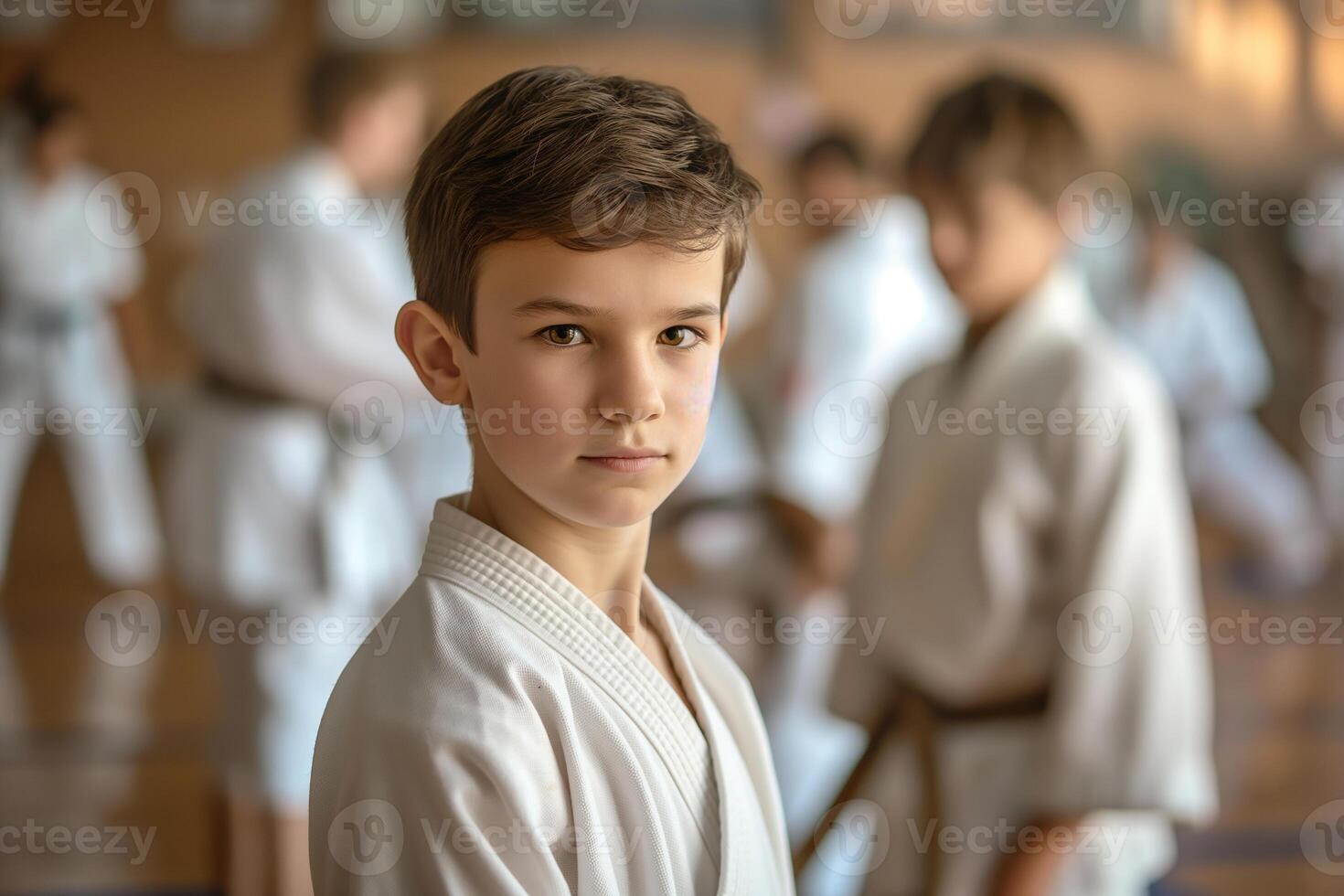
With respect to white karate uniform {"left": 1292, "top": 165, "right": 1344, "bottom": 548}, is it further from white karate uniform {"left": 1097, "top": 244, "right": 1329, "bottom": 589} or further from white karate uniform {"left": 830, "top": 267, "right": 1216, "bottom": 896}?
white karate uniform {"left": 830, "top": 267, "right": 1216, "bottom": 896}

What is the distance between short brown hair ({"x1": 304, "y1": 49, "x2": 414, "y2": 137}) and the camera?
2539mm

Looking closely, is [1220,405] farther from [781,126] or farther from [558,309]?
[558,309]

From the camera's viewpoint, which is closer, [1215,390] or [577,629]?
[577,629]

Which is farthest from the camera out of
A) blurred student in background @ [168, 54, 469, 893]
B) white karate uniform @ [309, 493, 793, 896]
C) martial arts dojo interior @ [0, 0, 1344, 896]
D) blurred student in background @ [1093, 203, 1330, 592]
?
blurred student in background @ [1093, 203, 1330, 592]

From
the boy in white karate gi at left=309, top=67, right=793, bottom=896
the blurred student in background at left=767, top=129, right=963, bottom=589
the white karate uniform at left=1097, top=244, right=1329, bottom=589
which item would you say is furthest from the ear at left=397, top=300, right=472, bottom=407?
the white karate uniform at left=1097, top=244, right=1329, bottom=589

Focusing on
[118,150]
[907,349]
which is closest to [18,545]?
[118,150]

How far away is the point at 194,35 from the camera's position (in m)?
6.62

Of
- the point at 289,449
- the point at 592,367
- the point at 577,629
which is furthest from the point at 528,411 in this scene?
the point at 289,449

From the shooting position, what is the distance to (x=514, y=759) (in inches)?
29.1

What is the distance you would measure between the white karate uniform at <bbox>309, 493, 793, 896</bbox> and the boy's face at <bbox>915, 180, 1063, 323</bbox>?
0.98 m

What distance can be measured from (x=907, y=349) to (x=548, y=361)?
3.38 metres

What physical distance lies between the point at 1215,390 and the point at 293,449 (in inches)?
198

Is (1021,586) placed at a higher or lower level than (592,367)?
lower

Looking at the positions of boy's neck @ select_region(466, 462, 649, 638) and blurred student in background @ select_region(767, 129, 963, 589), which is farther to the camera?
blurred student in background @ select_region(767, 129, 963, 589)
